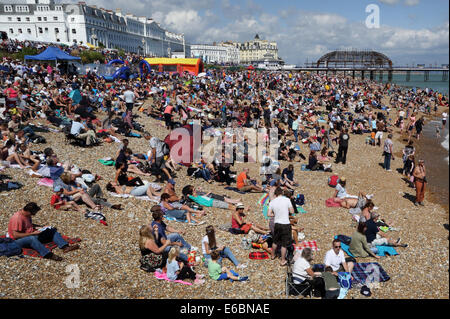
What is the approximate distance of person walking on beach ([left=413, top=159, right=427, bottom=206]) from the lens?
9.38m

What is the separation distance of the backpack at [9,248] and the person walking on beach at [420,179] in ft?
32.9

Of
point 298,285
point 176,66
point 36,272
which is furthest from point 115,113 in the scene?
point 176,66

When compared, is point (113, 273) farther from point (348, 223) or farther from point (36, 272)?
point (348, 223)

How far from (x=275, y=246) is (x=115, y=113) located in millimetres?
11954

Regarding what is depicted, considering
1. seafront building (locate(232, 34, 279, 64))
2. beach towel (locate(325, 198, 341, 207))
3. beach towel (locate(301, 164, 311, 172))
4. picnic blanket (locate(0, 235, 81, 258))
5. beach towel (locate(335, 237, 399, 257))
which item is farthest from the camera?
seafront building (locate(232, 34, 279, 64))

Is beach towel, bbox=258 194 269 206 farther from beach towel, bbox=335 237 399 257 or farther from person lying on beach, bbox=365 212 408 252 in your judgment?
person lying on beach, bbox=365 212 408 252

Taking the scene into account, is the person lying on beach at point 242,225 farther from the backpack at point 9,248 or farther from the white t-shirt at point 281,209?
the backpack at point 9,248

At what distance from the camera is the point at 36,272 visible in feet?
16.7

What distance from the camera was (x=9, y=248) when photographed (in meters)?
5.32

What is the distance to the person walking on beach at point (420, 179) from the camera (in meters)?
9.38

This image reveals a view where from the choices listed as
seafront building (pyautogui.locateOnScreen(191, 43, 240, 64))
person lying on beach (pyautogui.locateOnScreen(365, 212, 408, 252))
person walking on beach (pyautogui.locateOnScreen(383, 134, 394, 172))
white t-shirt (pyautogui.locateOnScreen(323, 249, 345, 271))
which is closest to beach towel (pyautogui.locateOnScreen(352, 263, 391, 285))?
white t-shirt (pyautogui.locateOnScreen(323, 249, 345, 271))

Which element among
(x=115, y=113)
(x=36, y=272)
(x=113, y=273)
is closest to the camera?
(x=36, y=272)

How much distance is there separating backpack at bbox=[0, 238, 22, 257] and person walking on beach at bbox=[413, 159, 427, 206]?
10013mm
